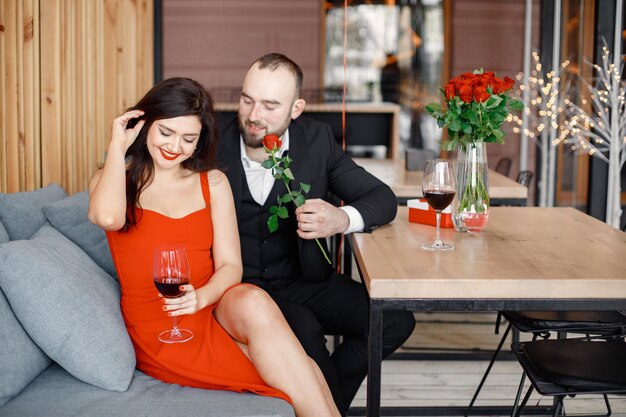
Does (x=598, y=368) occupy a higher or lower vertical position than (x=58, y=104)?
lower

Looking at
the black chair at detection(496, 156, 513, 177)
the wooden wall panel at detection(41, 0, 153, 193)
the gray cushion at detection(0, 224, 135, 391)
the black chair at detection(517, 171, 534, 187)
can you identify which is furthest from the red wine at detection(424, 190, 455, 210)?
the black chair at detection(496, 156, 513, 177)

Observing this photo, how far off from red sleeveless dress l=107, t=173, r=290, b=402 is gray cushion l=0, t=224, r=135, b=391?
0.10 metres

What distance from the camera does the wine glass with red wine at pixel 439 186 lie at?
215 centimetres

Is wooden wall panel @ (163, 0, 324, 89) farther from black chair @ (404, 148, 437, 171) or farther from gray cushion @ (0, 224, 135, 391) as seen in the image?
gray cushion @ (0, 224, 135, 391)

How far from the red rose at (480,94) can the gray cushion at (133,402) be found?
3.61 feet

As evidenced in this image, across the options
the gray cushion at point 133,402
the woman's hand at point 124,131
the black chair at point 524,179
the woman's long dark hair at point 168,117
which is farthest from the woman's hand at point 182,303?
the black chair at point 524,179

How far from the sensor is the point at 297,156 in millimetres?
2795

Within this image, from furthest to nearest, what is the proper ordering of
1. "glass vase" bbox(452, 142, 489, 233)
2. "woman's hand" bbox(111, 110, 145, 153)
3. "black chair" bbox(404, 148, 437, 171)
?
"black chair" bbox(404, 148, 437, 171) < "glass vase" bbox(452, 142, 489, 233) < "woman's hand" bbox(111, 110, 145, 153)

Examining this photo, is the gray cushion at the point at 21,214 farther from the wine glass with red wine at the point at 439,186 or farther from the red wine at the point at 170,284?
the wine glass with red wine at the point at 439,186

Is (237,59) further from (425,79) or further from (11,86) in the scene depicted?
(11,86)

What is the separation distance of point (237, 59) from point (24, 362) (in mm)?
6926

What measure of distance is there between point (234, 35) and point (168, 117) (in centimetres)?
645

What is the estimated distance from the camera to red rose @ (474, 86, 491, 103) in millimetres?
2334

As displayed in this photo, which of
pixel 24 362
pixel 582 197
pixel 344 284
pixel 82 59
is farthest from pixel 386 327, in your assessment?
pixel 582 197
